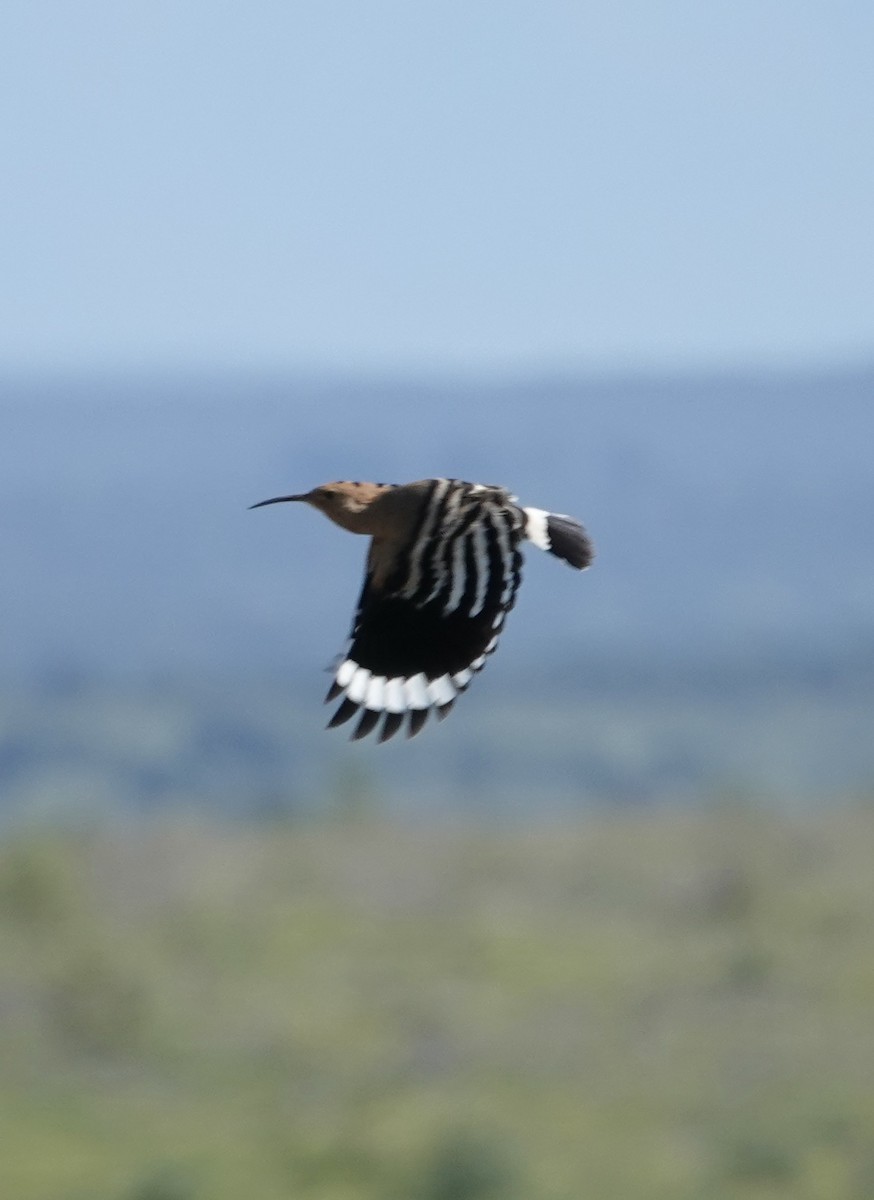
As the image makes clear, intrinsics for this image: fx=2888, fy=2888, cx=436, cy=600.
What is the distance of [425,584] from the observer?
3.78 m

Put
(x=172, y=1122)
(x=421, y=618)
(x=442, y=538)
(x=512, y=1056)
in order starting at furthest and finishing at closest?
1. (x=512, y=1056)
2. (x=172, y=1122)
3. (x=421, y=618)
4. (x=442, y=538)

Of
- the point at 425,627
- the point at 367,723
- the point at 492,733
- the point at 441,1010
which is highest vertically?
the point at 492,733

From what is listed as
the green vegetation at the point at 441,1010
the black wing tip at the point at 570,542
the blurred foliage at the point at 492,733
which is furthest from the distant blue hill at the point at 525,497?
the black wing tip at the point at 570,542

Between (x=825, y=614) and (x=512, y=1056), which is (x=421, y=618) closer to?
(x=512, y=1056)

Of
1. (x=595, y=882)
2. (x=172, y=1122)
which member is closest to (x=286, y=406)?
(x=595, y=882)

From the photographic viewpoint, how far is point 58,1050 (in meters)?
17.1

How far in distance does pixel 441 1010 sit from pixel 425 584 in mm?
16665

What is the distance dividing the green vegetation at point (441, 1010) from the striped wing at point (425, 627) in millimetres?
9509

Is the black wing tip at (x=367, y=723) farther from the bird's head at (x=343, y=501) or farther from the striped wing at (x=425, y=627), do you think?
the bird's head at (x=343, y=501)

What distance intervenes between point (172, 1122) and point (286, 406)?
397ft

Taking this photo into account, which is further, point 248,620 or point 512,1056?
point 248,620

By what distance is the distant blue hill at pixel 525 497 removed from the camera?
87.1 meters

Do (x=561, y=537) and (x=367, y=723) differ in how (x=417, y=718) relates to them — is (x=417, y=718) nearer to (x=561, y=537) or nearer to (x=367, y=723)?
(x=367, y=723)

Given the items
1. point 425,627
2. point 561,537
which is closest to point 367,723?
point 425,627
